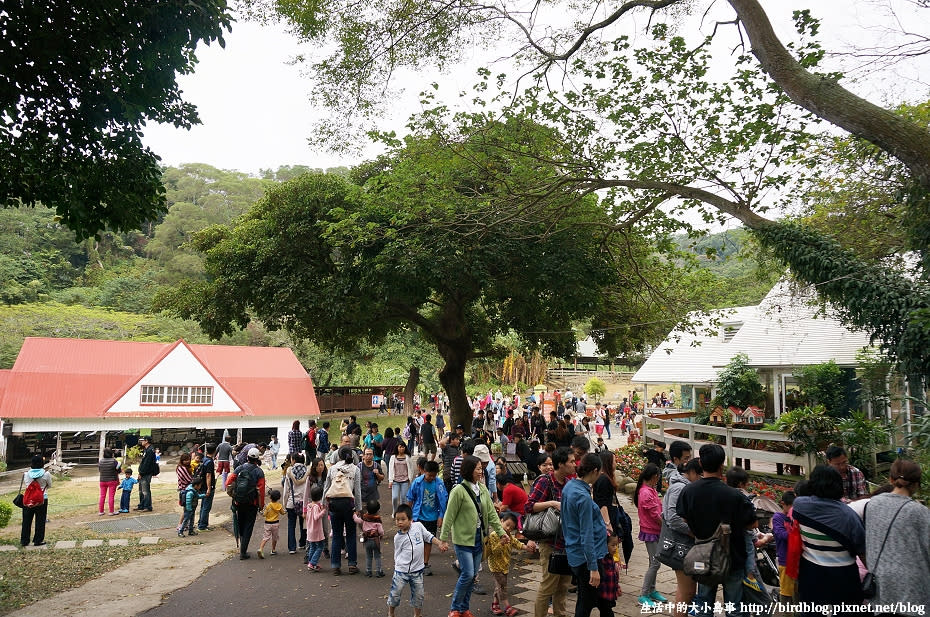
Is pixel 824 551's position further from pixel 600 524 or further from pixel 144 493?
pixel 144 493

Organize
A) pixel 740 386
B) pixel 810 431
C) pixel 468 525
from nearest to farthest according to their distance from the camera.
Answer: pixel 468 525 < pixel 810 431 < pixel 740 386

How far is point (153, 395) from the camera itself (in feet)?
83.0

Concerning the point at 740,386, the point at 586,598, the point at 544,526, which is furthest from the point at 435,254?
the point at 740,386

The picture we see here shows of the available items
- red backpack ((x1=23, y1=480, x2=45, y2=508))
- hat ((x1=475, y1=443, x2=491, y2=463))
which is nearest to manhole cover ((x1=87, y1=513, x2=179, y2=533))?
red backpack ((x1=23, y1=480, x2=45, y2=508))

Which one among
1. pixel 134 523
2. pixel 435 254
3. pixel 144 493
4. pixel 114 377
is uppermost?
pixel 435 254

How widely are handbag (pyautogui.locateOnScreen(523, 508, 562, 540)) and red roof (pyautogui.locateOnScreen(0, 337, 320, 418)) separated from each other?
23.6 metres

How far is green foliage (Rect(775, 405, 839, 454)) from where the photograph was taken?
11453mm

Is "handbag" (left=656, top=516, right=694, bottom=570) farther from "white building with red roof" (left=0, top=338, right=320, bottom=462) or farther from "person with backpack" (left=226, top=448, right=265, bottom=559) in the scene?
"white building with red roof" (left=0, top=338, right=320, bottom=462)

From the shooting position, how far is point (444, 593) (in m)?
6.87

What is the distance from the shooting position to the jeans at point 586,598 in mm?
4809

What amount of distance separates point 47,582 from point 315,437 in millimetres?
7923

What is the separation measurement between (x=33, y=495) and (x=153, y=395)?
15918 millimetres

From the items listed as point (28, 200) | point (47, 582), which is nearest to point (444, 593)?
point (47, 582)

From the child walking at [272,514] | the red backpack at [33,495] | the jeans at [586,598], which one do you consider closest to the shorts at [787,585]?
the jeans at [586,598]
